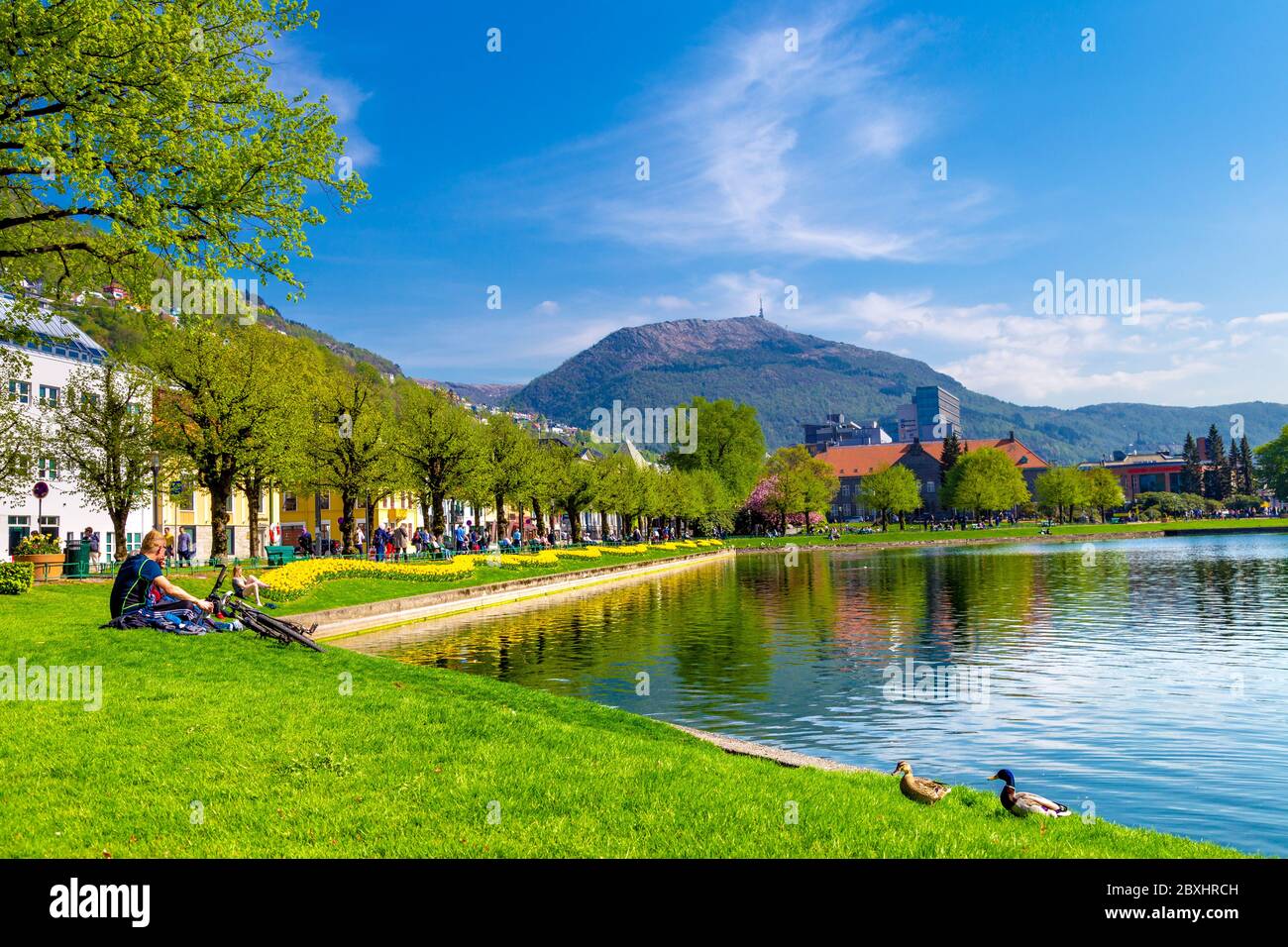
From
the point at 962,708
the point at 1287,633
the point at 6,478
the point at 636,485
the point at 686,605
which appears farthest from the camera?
the point at 636,485

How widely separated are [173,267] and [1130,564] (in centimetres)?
6223

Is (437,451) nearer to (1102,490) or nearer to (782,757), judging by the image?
(782,757)

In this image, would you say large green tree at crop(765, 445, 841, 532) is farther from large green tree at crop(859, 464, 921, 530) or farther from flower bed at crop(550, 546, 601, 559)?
flower bed at crop(550, 546, 601, 559)

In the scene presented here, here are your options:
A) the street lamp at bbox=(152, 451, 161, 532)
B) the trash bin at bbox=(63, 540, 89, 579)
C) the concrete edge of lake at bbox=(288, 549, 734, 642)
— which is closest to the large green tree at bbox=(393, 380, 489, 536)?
the concrete edge of lake at bbox=(288, 549, 734, 642)

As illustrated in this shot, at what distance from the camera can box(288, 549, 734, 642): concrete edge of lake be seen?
27.6 metres

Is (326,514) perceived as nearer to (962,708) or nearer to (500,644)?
(500,644)

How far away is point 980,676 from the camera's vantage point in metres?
20.5

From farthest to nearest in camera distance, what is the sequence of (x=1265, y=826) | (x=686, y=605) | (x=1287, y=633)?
(x=686, y=605), (x=1287, y=633), (x=1265, y=826)

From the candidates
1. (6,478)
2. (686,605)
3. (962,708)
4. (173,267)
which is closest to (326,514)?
(6,478)

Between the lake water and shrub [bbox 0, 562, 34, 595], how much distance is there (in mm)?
9245

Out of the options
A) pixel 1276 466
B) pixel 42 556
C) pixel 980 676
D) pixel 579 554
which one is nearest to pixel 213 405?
pixel 42 556

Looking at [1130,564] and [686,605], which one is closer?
[686,605]

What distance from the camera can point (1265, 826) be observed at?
1056 cm

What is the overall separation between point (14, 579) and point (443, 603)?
14.5 metres
